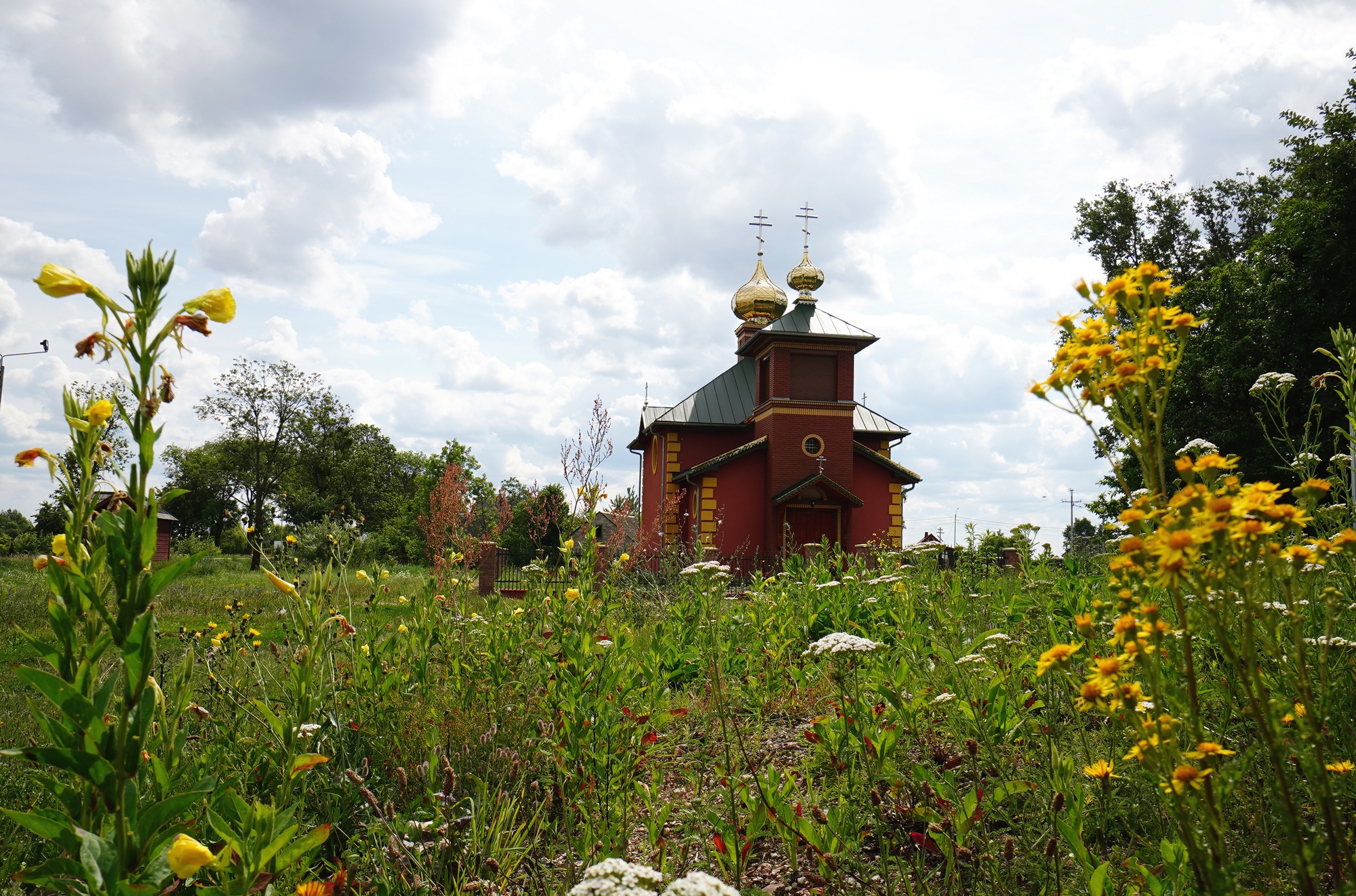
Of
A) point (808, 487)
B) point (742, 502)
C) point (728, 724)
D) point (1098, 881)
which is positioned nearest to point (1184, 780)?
point (1098, 881)

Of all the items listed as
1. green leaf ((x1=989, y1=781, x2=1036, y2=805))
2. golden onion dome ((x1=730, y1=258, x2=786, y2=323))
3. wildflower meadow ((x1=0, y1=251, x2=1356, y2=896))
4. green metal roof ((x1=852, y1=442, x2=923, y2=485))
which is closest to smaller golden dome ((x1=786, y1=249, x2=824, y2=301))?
golden onion dome ((x1=730, y1=258, x2=786, y2=323))

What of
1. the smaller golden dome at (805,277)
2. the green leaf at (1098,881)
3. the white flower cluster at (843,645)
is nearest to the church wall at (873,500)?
the smaller golden dome at (805,277)

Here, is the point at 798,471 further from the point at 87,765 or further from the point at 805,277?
the point at 87,765

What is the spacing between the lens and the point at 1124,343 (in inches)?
66.8

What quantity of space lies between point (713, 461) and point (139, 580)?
18.1 meters

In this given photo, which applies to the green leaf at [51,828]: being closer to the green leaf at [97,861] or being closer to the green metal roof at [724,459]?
the green leaf at [97,861]

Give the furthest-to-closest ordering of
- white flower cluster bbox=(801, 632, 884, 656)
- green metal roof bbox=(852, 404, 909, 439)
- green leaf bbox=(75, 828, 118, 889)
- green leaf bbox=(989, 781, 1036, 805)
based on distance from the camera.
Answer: green metal roof bbox=(852, 404, 909, 439) < white flower cluster bbox=(801, 632, 884, 656) < green leaf bbox=(989, 781, 1036, 805) < green leaf bbox=(75, 828, 118, 889)

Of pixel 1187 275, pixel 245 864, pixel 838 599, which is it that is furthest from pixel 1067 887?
pixel 1187 275

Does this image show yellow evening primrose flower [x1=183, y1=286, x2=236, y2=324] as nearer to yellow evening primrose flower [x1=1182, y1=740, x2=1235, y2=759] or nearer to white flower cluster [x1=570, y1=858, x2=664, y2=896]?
white flower cluster [x1=570, y1=858, x2=664, y2=896]

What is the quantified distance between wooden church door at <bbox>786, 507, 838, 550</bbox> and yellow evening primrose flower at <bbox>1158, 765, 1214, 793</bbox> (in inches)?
709

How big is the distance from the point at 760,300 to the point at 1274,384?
22.5 meters

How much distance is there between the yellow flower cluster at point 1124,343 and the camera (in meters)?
1.63

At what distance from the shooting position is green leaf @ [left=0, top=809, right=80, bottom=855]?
1.33m

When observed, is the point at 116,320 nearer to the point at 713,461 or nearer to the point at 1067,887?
the point at 1067,887
